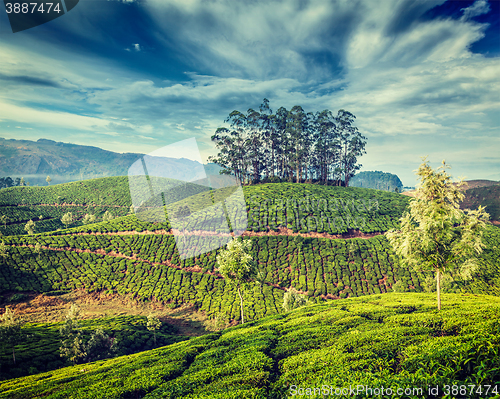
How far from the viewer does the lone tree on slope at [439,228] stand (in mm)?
12977

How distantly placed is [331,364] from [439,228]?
11.1 m

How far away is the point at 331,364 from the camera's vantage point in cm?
860

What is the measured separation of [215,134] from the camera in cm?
7981

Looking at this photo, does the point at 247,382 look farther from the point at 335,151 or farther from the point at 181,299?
the point at 335,151

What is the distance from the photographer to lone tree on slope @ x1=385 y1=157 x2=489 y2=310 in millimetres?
12977

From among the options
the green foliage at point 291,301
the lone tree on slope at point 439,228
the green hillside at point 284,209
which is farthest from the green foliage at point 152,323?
the lone tree on slope at point 439,228

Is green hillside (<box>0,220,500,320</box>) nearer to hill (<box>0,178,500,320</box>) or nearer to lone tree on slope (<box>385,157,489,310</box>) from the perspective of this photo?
hill (<box>0,178,500,320</box>)

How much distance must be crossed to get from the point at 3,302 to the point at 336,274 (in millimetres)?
56864

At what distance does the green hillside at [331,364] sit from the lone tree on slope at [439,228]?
10.6 feet

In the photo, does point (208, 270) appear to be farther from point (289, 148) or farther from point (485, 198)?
point (485, 198)

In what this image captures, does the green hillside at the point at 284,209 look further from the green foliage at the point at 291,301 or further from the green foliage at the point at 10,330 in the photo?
the green foliage at the point at 10,330

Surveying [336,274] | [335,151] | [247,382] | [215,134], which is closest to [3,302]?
[247,382]

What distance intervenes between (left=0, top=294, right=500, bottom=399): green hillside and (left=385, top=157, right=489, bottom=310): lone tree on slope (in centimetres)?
323

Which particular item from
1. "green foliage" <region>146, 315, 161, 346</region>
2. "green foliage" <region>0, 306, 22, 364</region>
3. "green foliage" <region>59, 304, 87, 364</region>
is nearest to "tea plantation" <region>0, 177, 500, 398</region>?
"green foliage" <region>59, 304, 87, 364</region>
